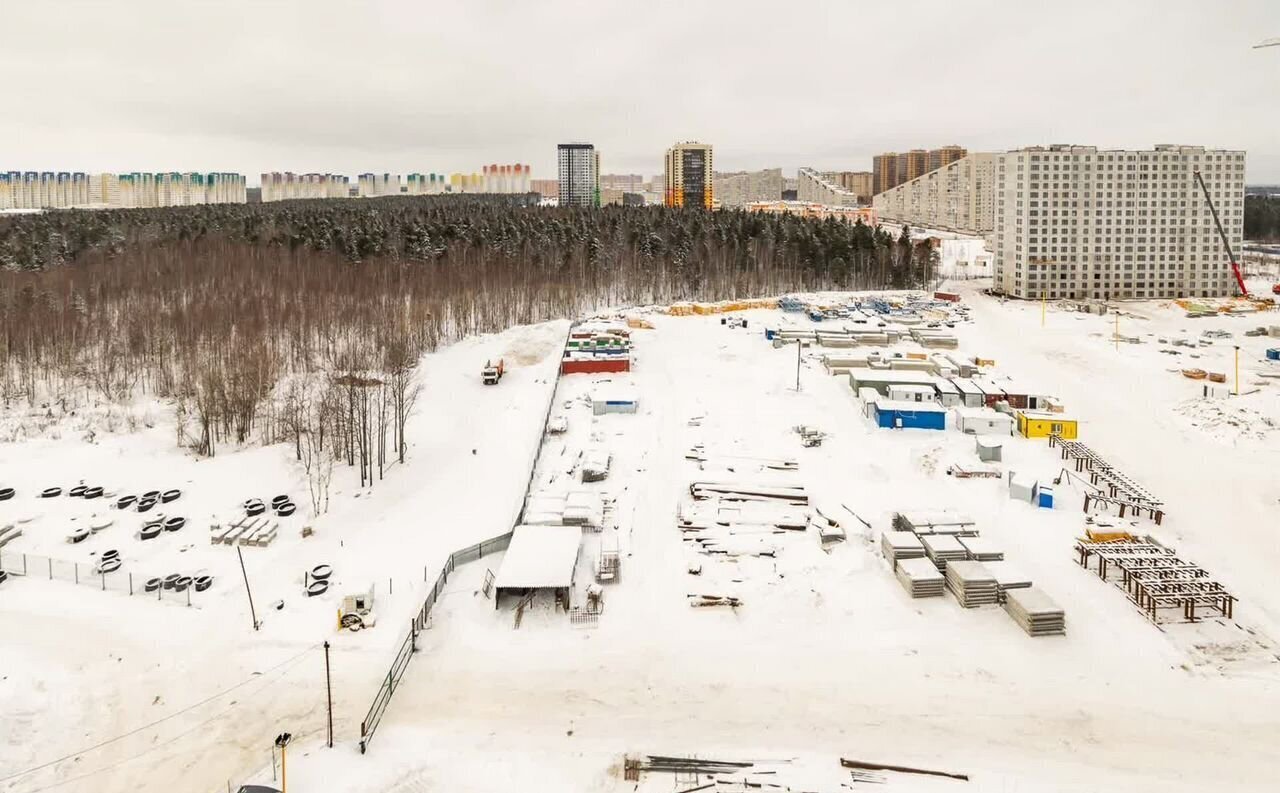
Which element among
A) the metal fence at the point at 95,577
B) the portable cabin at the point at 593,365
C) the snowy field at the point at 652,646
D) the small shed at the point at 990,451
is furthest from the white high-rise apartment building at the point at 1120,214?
the metal fence at the point at 95,577

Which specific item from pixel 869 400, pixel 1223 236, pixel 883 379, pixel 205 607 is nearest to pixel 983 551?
pixel 869 400

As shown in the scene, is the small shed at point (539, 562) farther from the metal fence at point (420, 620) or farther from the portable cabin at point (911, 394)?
the portable cabin at point (911, 394)

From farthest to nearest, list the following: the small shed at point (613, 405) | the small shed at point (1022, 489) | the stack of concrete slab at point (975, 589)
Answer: the small shed at point (613, 405) < the small shed at point (1022, 489) < the stack of concrete slab at point (975, 589)

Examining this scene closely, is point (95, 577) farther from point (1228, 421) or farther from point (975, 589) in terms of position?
point (1228, 421)

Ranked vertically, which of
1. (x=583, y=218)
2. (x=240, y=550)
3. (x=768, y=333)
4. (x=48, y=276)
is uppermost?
(x=583, y=218)

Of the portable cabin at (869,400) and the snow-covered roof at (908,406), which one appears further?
the portable cabin at (869,400)

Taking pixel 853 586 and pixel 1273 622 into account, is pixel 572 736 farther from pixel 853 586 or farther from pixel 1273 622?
pixel 1273 622

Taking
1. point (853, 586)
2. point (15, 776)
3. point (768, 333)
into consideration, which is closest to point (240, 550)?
point (15, 776)
